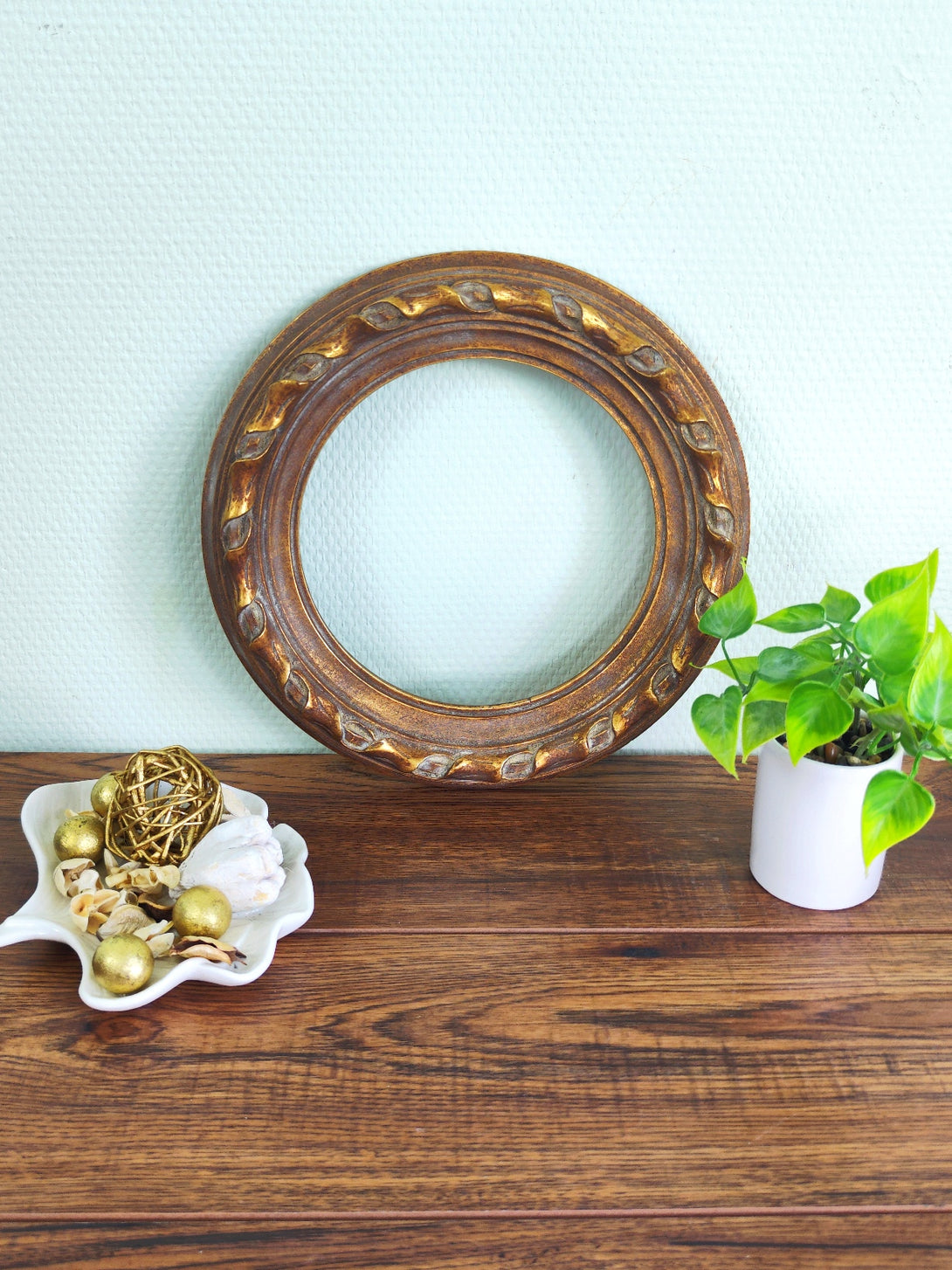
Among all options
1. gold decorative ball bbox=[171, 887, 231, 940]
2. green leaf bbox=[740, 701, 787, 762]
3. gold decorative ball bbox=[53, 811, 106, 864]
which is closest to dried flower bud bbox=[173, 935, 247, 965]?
gold decorative ball bbox=[171, 887, 231, 940]

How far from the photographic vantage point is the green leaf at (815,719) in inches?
21.5

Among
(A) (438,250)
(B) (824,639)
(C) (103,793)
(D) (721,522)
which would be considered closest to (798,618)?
(B) (824,639)

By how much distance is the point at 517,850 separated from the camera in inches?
27.7

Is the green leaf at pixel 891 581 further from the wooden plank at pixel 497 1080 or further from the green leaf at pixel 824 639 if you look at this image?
the wooden plank at pixel 497 1080

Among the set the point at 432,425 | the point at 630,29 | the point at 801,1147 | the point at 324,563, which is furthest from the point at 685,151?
the point at 801,1147

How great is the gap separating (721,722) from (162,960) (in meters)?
0.37

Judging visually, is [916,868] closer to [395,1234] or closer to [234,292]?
[395,1234]

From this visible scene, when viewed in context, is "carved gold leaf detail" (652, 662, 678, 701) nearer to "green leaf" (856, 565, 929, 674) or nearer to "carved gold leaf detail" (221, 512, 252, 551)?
"green leaf" (856, 565, 929, 674)

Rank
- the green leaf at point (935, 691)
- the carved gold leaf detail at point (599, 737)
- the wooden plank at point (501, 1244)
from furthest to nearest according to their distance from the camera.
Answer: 1. the carved gold leaf detail at point (599, 737)
2. the green leaf at point (935, 691)
3. the wooden plank at point (501, 1244)

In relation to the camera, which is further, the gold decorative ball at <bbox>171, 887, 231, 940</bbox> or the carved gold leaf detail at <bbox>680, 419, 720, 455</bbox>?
the carved gold leaf detail at <bbox>680, 419, 720, 455</bbox>

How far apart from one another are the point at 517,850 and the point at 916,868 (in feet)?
0.92

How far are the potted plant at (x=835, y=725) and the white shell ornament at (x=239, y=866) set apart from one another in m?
0.28

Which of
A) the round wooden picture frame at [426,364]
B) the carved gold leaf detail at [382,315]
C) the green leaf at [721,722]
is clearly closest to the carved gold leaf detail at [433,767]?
the round wooden picture frame at [426,364]

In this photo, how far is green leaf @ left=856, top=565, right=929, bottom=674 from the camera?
539 millimetres
